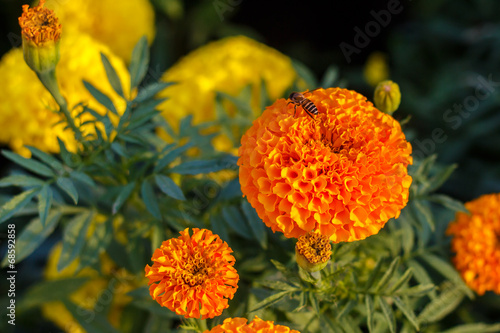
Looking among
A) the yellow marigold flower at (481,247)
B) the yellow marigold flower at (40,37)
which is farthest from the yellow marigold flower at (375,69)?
the yellow marigold flower at (40,37)

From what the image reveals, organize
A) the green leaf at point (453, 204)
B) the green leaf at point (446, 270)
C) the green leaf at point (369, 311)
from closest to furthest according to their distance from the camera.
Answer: the green leaf at point (369, 311) → the green leaf at point (453, 204) → the green leaf at point (446, 270)

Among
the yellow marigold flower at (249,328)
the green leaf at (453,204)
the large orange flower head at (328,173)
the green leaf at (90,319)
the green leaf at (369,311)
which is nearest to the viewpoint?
the yellow marigold flower at (249,328)

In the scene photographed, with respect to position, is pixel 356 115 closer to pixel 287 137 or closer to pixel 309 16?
pixel 287 137

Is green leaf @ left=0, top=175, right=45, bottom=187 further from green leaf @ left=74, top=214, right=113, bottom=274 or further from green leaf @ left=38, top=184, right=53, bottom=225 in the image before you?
green leaf @ left=74, top=214, right=113, bottom=274

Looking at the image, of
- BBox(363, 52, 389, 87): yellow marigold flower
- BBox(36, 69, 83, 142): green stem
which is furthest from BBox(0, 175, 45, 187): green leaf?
BBox(363, 52, 389, 87): yellow marigold flower

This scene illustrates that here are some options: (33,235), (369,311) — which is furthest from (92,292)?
(369,311)

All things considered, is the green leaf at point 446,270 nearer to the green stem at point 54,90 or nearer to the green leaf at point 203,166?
the green leaf at point 203,166

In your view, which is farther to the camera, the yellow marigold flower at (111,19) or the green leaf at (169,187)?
the yellow marigold flower at (111,19)
